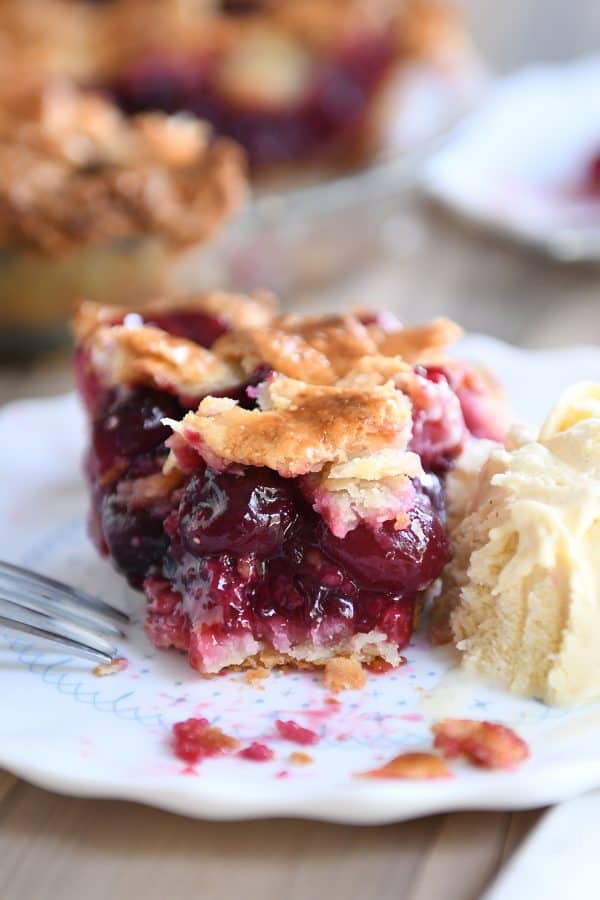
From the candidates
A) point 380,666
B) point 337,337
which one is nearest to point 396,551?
point 380,666

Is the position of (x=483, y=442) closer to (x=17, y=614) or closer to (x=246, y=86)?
(x=17, y=614)

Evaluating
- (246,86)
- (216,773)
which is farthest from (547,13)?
(216,773)

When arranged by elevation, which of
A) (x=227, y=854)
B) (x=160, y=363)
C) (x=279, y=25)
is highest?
(x=279, y=25)

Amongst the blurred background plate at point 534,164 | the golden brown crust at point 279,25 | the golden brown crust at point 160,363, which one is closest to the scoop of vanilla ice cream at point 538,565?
the golden brown crust at point 160,363

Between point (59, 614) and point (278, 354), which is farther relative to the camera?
point (278, 354)

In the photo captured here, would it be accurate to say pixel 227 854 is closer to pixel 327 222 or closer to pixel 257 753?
pixel 257 753

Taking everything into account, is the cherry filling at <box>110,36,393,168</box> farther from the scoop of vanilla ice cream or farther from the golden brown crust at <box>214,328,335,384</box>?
the scoop of vanilla ice cream

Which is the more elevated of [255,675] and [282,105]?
[282,105]
